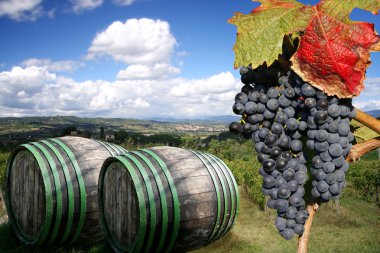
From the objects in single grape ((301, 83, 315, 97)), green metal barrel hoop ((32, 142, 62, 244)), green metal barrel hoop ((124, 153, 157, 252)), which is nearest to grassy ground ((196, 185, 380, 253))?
green metal barrel hoop ((124, 153, 157, 252))

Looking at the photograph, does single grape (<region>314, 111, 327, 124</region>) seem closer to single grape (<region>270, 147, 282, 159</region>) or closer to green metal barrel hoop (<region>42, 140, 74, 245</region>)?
single grape (<region>270, 147, 282, 159</region>)

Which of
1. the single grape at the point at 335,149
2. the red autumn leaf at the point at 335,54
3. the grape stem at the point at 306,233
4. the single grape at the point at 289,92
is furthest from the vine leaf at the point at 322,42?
the grape stem at the point at 306,233

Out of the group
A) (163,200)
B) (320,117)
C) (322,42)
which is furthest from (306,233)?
(163,200)

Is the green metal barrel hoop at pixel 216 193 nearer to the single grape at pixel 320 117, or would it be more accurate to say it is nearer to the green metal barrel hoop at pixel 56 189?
the green metal barrel hoop at pixel 56 189

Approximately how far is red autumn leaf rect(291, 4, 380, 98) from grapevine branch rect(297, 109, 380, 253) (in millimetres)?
177

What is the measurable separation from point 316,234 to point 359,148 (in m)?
10.6

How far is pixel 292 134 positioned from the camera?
1.29 m

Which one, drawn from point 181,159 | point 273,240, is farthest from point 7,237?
point 273,240

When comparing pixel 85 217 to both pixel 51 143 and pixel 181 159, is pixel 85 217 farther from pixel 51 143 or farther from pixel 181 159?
pixel 181 159

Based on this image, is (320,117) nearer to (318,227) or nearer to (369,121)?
(369,121)

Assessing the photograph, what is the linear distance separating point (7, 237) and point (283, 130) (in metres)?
7.52

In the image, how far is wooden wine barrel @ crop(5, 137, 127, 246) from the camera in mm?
5875

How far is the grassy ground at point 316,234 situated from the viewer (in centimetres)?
786

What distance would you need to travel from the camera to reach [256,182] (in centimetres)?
1816
